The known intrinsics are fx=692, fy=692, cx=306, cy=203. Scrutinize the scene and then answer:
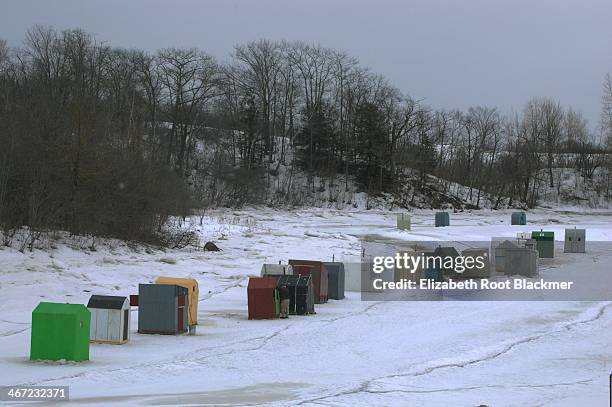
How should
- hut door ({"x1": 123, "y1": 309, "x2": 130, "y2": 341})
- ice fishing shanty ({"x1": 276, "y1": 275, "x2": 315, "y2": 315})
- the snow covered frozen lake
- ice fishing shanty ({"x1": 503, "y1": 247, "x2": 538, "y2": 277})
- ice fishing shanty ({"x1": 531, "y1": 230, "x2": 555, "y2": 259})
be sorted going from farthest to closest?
ice fishing shanty ({"x1": 531, "y1": 230, "x2": 555, "y2": 259})
ice fishing shanty ({"x1": 503, "y1": 247, "x2": 538, "y2": 277})
ice fishing shanty ({"x1": 276, "y1": 275, "x2": 315, "y2": 315})
hut door ({"x1": 123, "y1": 309, "x2": 130, "y2": 341})
the snow covered frozen lake

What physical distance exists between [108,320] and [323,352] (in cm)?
336

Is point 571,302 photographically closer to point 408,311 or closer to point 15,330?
point 408,311

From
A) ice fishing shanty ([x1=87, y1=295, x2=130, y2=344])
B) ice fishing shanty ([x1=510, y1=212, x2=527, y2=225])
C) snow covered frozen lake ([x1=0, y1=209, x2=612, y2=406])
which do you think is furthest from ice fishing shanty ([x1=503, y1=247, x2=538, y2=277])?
ice fishing shanty ([x1=510, y1=212, x2=527, y2=225])

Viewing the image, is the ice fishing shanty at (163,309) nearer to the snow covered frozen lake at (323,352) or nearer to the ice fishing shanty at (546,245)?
the snow covered frozen lake at (323,352)

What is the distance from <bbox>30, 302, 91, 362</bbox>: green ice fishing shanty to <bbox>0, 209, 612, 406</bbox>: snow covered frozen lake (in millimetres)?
198

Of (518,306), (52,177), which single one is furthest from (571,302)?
(52,177)

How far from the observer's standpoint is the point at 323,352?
35.0 ft

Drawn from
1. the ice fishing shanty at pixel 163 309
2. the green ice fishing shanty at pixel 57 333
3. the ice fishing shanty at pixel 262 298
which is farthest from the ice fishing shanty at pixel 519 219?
the green ice fishing shanty at pixel 57 333

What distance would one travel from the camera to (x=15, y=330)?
38.3 feet

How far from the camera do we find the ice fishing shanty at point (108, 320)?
34.8 feet

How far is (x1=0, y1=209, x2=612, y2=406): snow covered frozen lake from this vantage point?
793cm

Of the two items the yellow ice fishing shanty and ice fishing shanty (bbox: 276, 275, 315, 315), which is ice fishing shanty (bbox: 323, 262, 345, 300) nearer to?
ice fishing shanty (bbox: 276, 275, 315, 315)

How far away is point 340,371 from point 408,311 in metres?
5.88

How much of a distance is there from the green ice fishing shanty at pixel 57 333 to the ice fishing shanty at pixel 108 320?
130cm
